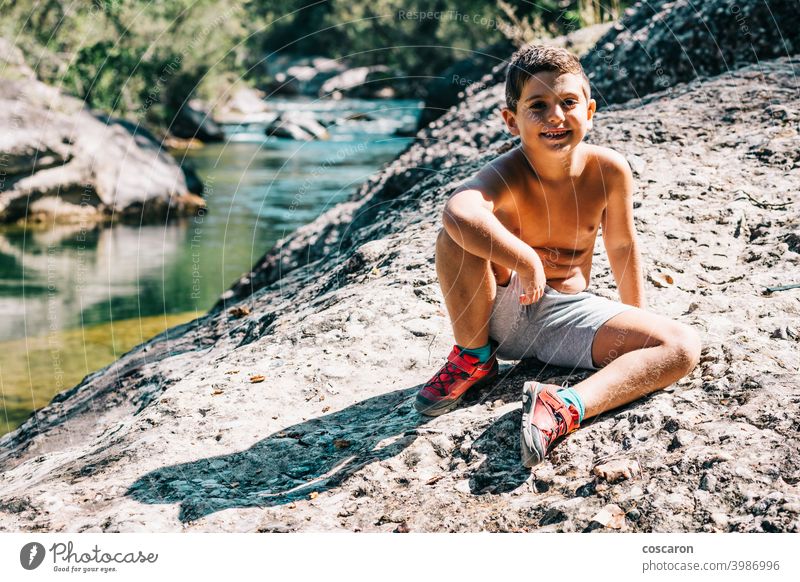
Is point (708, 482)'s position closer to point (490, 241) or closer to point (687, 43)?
point (490, 241)

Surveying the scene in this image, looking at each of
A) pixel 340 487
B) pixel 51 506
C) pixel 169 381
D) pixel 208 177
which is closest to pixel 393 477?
pixel 340 487

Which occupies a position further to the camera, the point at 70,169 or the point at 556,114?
the point at 70,169

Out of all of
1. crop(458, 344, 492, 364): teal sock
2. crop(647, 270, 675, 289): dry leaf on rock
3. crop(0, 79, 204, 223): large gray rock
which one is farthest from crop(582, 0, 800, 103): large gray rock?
crop(0, 79, 204, 223): large gray rock

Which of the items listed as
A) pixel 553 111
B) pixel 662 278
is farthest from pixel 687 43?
pixel 553 111

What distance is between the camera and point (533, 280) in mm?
2549

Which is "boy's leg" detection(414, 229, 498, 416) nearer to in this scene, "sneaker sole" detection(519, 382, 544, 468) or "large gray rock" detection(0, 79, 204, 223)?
"sneaker sole" detection(519, 382, 544, 468)

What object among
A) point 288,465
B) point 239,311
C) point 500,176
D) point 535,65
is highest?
point 535,65

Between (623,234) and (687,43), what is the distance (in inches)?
147

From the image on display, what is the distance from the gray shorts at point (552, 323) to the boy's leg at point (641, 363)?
11cm

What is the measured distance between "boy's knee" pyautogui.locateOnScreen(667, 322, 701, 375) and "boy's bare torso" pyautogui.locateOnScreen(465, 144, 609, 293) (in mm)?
397

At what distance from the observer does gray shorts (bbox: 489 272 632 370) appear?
2.81m

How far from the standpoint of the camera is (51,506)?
271cm

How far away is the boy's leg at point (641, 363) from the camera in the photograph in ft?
8.68

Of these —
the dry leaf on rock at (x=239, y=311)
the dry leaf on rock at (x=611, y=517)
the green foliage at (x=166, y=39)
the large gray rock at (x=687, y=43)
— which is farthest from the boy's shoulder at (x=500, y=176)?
the green foliage at (x=166, y=39)
